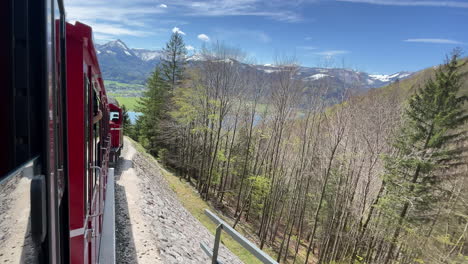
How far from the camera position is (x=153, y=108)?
30.7m

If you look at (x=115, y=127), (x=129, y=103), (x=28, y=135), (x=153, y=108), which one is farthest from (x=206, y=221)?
(x=129, y=103)

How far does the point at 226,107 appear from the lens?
66.6ft

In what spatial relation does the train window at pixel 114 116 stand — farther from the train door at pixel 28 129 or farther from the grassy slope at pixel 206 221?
the train door at pixel 28 129

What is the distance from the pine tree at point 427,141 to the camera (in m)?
14.9

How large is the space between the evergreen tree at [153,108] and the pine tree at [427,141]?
24.1 m

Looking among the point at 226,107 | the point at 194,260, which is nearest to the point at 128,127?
the point at 226,107

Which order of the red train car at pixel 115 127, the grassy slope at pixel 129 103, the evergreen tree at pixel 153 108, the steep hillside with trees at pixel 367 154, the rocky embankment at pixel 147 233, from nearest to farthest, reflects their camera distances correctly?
the rocky embankment at pixel 147 233 → the red train car at pixel 115 127 → the steep hillside with trees at pixel 367 154 → the evergreen tree at pixel 153 108 → the grassy slope at pixel 129 103

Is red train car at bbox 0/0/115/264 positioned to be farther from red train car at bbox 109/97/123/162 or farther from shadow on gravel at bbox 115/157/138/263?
red train car at bbox 109/97/123/162

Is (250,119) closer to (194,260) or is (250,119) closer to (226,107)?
(226,107)

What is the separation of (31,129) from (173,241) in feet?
24.9

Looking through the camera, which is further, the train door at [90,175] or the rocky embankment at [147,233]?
the rocky embankment at [147,233]

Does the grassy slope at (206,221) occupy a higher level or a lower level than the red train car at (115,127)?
lower

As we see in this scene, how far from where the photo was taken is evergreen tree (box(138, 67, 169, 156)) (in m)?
30.7

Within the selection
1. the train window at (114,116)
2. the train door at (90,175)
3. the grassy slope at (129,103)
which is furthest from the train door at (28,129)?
the grassy slope at (129,103)
